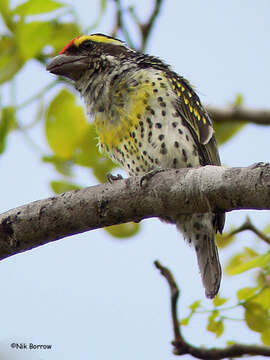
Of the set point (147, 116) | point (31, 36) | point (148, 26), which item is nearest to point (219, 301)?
point (147, 116)

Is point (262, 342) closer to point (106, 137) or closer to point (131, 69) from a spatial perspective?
point (106, 137)

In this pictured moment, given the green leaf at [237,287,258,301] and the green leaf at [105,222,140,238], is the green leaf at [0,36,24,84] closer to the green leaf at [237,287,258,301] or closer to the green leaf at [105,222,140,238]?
the green leaf at [105,222,140,238]

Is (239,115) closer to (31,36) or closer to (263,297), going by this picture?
(31,36)

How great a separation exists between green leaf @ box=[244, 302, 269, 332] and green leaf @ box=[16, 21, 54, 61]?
210cm

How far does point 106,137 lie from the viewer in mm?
4809

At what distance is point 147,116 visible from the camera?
4.57 metres

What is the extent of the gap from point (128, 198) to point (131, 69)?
5.78ft

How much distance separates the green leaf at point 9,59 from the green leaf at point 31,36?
0.44 feet

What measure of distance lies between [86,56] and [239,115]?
1355mm

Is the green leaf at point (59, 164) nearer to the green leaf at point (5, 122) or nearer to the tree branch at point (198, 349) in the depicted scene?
the green leaf at point (5, 122)

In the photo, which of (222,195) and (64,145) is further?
(64,145)

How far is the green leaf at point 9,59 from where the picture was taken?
14.4 ft

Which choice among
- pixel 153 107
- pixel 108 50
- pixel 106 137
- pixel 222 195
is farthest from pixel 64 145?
pixel 222 195

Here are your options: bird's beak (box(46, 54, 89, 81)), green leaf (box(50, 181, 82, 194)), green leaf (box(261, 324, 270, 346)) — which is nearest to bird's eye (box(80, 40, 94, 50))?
bird's beak (box(46, 54, 89, 81))
